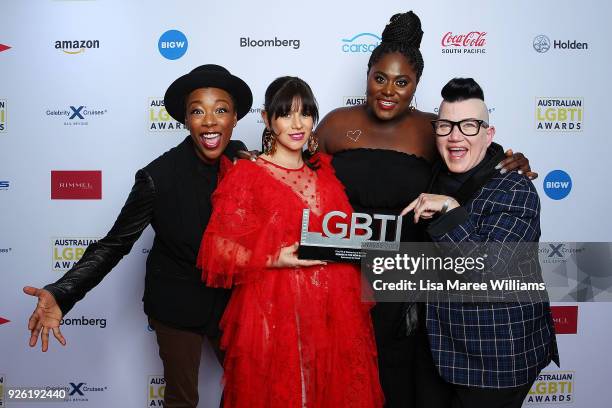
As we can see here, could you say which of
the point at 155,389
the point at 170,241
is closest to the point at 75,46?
the point at 170,241

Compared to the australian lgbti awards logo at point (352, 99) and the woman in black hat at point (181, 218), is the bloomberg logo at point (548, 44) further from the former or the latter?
the woman in black hat at point (181, 218)

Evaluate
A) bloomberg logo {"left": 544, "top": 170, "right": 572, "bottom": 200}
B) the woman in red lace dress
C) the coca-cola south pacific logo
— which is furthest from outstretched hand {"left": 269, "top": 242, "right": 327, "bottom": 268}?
bloomberg logo {"left": 544, "top": 170, "right": 572, "bottom": 200}

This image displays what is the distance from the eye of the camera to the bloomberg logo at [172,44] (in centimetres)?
252

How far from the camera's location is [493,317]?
4.30ft

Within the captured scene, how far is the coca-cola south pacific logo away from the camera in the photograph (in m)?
2.55

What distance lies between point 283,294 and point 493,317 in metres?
0.58

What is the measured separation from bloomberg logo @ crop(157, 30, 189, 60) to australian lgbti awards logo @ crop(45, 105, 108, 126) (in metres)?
0.44

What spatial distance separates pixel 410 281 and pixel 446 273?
0.18 m

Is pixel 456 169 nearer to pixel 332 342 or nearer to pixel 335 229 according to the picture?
pixel 335 229

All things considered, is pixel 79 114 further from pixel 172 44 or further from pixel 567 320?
pixel 567 320

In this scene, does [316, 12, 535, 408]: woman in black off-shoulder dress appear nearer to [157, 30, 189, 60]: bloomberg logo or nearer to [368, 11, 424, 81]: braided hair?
[368, 11, 424, 81]: braided hair

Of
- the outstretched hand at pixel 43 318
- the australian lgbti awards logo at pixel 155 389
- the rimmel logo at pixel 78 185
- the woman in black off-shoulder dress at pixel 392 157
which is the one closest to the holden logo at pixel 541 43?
the woman in black off-shoulder dress at pixel 392 157

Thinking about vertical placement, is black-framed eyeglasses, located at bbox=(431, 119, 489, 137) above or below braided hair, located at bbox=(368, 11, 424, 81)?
below

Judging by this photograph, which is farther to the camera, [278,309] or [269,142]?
[269,142]
